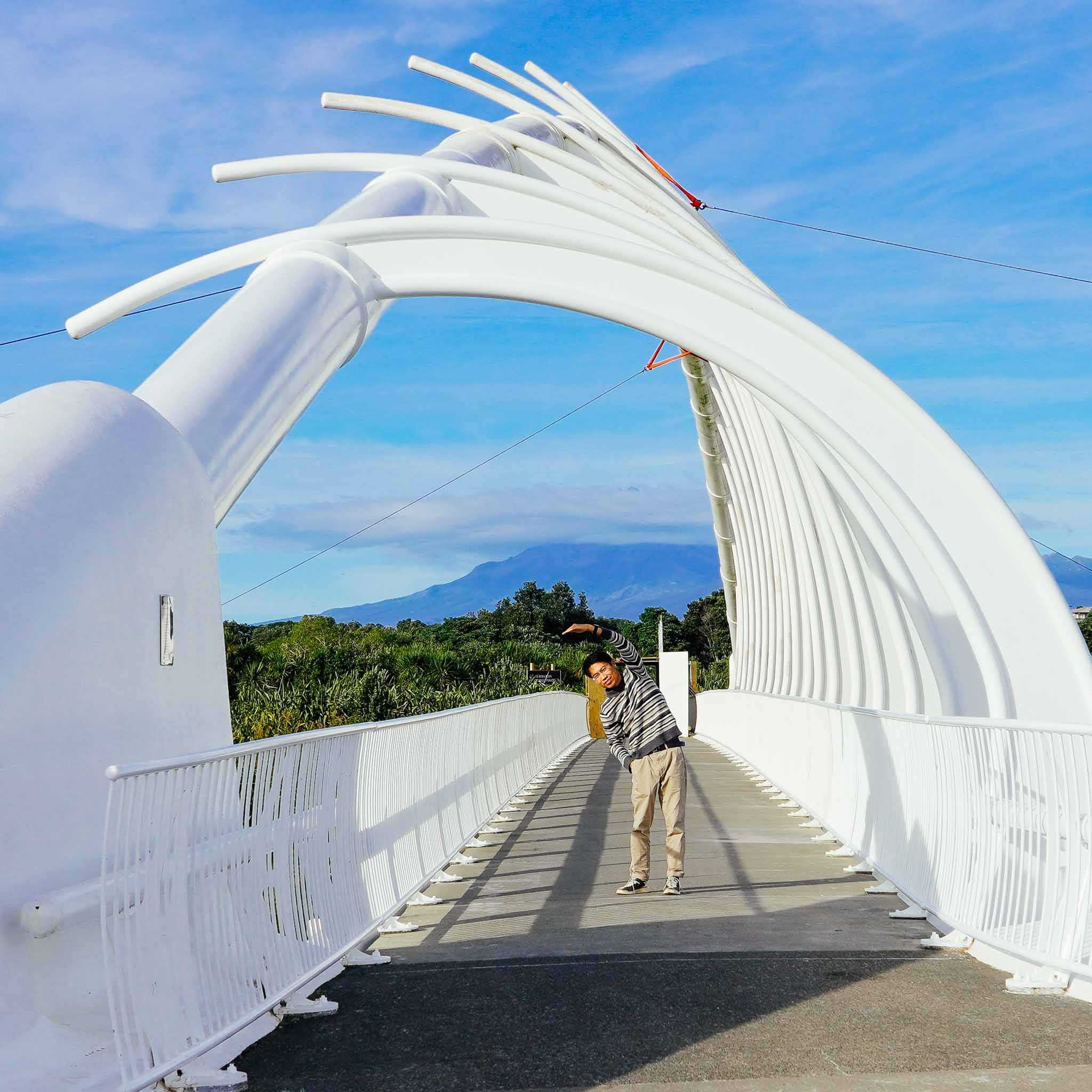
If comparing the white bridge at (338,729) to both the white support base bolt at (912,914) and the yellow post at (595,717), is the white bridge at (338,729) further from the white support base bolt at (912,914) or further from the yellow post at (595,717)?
the yellow post at (595,717)

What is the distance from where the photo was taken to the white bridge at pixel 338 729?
554 centimetres

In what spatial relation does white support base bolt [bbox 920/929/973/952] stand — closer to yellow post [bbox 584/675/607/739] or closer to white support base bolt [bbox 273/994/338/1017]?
white support base bolt [bbox 273/994/338/1017]

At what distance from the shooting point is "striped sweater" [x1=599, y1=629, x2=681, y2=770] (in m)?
10.3

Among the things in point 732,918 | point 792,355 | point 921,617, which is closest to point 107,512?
point 732,918

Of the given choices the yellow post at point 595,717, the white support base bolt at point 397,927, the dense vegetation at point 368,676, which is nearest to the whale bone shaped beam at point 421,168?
the dense vegetation at point 368,676

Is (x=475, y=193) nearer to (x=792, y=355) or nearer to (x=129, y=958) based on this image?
(x=792, y=355)

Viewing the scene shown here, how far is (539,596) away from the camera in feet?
481

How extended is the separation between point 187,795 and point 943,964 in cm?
429

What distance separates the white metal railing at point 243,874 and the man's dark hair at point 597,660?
1.44 metres

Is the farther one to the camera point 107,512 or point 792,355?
point 792,355

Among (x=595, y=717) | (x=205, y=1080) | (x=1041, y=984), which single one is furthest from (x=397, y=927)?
(x=595, y=717)

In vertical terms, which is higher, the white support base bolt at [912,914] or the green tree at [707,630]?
the green tree at [707,630]

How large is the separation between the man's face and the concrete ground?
157 cm

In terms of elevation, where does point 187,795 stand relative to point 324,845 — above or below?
above
